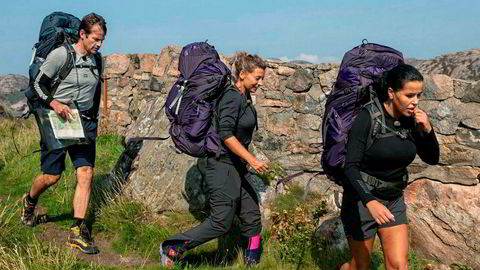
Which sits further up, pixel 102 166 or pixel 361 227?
pixel 361 227

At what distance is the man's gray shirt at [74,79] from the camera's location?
213 inches

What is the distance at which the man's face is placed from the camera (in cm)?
543

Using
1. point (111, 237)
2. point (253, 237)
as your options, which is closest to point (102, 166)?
point (111, 237)

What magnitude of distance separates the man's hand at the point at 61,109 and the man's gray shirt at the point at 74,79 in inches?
4.0

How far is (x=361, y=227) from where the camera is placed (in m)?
4.16

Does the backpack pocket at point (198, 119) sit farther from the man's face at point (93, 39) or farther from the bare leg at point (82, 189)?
the bare leg at point (82, 189)

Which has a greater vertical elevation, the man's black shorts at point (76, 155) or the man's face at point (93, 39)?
the man's face at point (93, 39)

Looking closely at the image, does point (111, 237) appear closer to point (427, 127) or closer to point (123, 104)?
point (427, 127)

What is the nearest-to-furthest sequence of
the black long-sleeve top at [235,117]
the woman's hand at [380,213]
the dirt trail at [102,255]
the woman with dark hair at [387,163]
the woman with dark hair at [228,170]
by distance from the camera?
the woman's hand at [380,213] < the woman with dark hair at [387,163] < the black long-sleeve top at [235,117] < the woman with dark hair at [228,170] < the dirt trail at [102,255]

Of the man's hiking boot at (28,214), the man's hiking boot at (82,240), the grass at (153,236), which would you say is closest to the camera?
the grass at (153,236)

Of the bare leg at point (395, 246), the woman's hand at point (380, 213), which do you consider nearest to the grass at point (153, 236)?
the bare leg at point (395, 246)

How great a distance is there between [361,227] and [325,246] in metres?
1.62

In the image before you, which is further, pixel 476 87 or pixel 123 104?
pixel 123 104

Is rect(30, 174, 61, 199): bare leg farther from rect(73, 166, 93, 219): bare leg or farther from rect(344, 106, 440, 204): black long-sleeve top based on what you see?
rect(344, 106, 440, 204): black long-sleeve top
